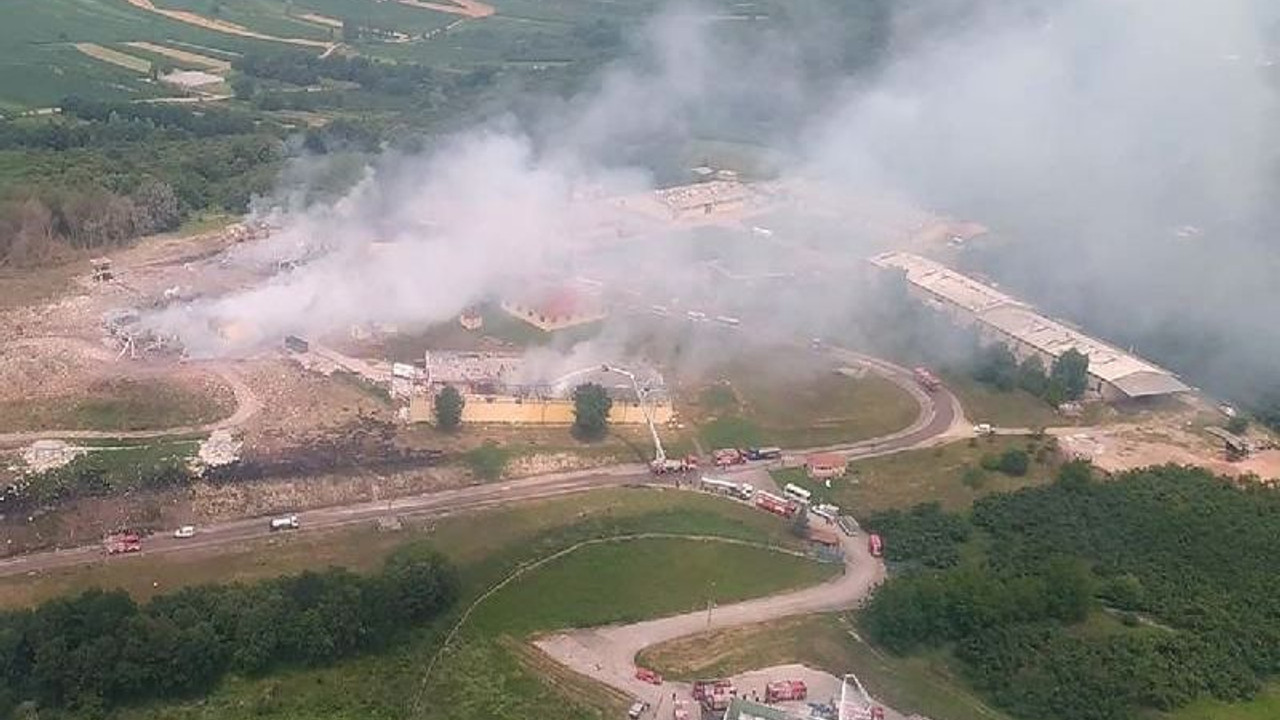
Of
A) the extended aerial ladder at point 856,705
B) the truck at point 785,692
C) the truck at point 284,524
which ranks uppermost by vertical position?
the truck at point 284,524

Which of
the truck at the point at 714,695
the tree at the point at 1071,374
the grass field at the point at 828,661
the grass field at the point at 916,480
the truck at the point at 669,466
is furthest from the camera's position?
the tree at the point at 1071,374

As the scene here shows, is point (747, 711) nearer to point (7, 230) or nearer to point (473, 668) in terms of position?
point (473, 668)

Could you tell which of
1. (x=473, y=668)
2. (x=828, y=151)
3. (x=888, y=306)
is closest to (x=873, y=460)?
(x=888, y=306)

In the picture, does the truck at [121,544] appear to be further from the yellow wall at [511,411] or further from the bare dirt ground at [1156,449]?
the bare dirt ground at [1156,449]

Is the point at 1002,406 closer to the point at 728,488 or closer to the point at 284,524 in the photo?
the point at 728,488

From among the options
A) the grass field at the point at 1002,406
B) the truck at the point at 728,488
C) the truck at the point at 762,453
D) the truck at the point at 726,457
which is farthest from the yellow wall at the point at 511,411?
the grass field at the point at 1002,406

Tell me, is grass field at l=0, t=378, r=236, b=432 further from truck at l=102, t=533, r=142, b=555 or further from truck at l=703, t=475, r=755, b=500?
truck at l=703, t=475, r=755, b=500

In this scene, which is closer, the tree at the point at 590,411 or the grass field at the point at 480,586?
the grass field at the point at 480,586

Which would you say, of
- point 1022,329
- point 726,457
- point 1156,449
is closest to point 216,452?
point 726,457
